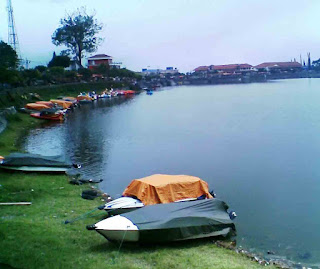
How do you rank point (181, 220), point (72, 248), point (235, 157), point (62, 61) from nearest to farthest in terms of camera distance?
point (72, 248) → point (181, 220) → point (235, 157) → point (62, 61)

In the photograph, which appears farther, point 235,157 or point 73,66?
point 73,66

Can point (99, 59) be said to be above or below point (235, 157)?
above

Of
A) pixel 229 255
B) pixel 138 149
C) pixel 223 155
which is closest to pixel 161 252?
pixel 229 255

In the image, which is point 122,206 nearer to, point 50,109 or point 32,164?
point 32,164

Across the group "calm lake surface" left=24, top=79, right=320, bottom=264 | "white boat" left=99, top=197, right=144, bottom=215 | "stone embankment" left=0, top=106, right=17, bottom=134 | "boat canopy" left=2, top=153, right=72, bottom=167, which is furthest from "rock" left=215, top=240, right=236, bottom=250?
"stone embankment" left=0, top=106, right=17, bottom=134

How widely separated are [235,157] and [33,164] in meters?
15.4

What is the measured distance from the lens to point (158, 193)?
18.3 m

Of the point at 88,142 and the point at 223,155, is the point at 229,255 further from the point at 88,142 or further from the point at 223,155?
the point at 88,142

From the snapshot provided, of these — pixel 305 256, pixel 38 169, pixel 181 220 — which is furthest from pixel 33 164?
pixel 305 256

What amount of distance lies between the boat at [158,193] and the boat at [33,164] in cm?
844

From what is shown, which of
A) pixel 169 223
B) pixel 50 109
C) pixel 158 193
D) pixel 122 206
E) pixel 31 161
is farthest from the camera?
pixel 50 109

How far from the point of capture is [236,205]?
829 inches

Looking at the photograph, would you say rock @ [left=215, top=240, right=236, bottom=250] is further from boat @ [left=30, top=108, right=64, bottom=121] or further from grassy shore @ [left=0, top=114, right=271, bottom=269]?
boat @ [left=30, top=108, right=64, bottom=121]

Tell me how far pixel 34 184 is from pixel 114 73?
111m
